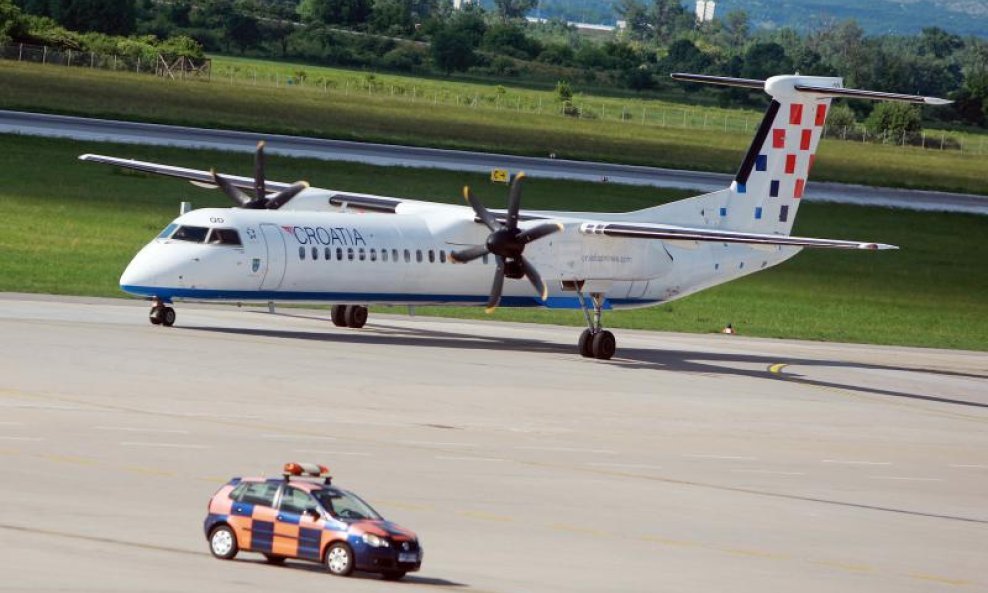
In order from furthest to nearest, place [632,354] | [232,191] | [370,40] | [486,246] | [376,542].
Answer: [370,40] < [632,354] < [232,191] < [486,246] < [376,542]

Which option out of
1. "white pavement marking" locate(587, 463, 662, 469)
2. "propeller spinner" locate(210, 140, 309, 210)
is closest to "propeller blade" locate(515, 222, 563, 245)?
"propeller spinner" locate(210, 140, 309, 210)

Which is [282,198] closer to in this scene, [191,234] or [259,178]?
[259,178]

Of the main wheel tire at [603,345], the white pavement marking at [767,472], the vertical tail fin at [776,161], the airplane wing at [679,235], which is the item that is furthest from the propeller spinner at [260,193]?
the white pavement marking at [767,472]

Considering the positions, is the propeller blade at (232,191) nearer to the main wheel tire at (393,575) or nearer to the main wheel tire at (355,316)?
the main wheel tire at (355,316)

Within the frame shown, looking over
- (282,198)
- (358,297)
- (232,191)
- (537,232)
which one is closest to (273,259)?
(358,297)

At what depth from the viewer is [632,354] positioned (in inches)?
1690

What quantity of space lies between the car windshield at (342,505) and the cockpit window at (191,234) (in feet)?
63.3

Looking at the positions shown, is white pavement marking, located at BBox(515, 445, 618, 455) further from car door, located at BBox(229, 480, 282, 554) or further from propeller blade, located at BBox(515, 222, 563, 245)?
propeller blade, located at BBox(515, 222, 563, 245)

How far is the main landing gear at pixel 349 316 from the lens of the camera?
140 feet

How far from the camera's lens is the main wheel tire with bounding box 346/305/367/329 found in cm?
4253

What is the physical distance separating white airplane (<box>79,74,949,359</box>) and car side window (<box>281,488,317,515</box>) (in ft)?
61.1

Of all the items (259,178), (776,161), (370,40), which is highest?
(370,40)

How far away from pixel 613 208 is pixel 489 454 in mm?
46545

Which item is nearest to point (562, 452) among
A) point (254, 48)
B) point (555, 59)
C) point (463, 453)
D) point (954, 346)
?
point (463, 453)
